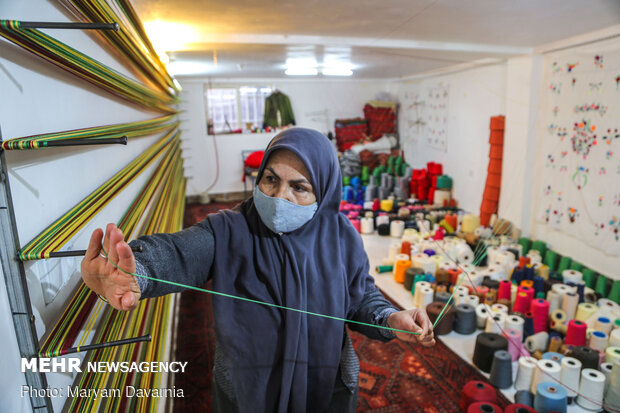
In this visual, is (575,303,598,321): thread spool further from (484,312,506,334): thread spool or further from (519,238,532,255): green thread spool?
(519,238,532,255): green thread spool

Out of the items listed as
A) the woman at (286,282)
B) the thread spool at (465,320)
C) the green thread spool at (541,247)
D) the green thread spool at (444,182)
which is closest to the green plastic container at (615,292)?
the green thread spool at (541,247)

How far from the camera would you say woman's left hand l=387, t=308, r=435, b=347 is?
1.03 metres

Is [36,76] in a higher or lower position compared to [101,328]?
higher

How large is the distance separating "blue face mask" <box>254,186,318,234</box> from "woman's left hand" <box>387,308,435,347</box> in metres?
0.38

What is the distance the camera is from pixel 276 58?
15.8 feet

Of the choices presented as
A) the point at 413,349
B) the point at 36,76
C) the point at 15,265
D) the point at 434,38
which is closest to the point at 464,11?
the point at 434,38

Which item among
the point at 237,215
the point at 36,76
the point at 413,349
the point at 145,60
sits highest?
the point at 145,60

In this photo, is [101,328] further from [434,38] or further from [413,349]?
[434,38]

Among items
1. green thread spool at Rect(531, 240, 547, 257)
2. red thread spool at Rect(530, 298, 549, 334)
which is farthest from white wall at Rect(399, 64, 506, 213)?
red thread spool at Rect(530, 298, 549, 334)

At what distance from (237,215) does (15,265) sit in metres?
0.56

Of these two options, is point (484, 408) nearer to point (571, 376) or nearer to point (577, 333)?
point (571, 376)

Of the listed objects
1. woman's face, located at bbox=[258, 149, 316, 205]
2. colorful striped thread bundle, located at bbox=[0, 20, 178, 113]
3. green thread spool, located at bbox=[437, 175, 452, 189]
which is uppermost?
colorful striped thread bundle, located at bbox=[0, 20, 178, 113]

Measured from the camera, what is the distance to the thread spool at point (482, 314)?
9.93ft

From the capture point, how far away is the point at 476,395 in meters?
2.21
